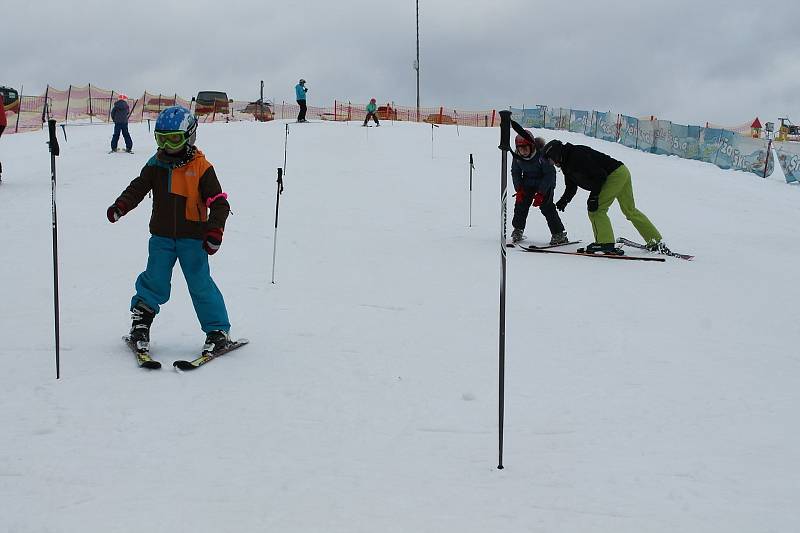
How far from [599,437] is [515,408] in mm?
610

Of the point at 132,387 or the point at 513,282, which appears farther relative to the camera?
the point at 513,282

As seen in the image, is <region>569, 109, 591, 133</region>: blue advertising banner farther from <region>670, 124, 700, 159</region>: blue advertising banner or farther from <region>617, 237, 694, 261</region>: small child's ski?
<region>617, 237, 694, 261</region>: small child's ski

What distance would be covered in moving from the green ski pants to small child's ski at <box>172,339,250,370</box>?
622 cm

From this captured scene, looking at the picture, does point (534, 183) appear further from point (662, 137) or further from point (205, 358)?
point (662, 137)

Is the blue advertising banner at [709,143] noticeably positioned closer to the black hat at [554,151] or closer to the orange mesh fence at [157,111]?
the orange mesh fence at [157,111]

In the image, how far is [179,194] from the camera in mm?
5242

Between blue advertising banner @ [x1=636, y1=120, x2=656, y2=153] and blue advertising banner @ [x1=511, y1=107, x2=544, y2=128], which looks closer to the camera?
blue advertising banner @ [x1=636, y1=120, x2=656, y2=153]

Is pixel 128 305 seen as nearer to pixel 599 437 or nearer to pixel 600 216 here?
pixel 599 437

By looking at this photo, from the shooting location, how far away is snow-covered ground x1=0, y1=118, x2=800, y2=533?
3293 millimetres

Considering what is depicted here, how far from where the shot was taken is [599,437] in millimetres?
4070

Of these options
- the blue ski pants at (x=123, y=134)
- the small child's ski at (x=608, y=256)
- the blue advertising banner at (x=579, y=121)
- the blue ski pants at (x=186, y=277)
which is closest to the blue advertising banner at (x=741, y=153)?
the blue advertising banner at (x=579, y=121)

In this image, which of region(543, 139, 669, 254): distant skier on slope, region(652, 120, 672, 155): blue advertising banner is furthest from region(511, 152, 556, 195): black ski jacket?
region(652, 120, 672, 155): blue advertising banner

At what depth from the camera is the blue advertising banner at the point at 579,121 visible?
4003 cm

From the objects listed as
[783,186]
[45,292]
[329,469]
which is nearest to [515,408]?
[329,469]
